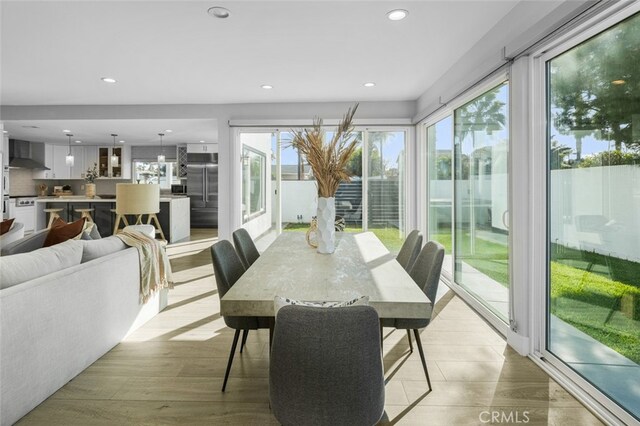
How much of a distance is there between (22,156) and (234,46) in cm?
834

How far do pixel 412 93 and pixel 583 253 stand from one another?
11.4ft

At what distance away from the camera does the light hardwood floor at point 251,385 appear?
1.85 m

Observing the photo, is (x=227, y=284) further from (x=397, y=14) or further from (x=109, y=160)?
(x=109, y=160)

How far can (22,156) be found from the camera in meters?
8.58

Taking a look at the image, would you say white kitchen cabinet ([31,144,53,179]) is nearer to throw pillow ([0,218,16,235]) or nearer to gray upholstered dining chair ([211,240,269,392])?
throw pillow ([0,218,16,235])

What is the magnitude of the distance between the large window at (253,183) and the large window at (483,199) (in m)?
3.25

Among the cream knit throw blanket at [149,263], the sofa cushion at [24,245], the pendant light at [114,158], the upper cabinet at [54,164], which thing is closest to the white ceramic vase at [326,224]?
the cream knit throw blanket at [149,263]

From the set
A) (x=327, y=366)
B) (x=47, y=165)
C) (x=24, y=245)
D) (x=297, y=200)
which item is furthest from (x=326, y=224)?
(x=47, y=165)

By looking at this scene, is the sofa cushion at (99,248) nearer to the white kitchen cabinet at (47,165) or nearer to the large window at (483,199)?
the large window at (483,199)

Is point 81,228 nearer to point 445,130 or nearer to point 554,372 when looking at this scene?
point 554,372

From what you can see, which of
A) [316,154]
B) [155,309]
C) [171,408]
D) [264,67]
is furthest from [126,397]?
[264,67]

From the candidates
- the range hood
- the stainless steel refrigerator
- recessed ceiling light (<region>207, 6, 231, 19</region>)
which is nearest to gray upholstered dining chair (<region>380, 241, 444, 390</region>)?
recessed ceiling light (<region>207, 6, 231, 19</region>)

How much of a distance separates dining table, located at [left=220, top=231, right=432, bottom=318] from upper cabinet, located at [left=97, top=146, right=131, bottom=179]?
8.98m

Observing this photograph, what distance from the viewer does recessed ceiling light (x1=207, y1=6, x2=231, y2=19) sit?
2621mm
